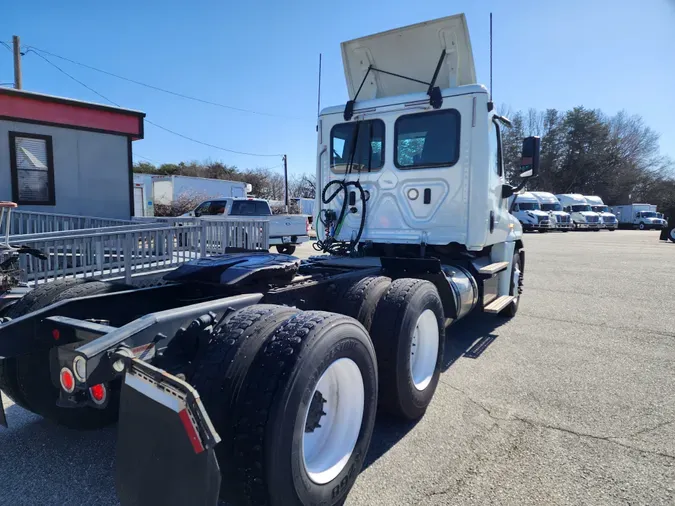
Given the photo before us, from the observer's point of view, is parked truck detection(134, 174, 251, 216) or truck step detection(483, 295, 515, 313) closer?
truck step detection(483, 295, 515, 313)

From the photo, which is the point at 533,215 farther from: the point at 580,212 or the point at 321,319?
the point at 321,319

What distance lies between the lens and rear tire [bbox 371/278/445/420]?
3.27 metres

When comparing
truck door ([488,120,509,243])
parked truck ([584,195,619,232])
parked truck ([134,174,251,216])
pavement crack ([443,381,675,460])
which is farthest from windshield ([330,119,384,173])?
parked truck ([584,195,619,232])

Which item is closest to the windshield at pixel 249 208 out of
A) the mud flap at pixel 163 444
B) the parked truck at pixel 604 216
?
the mud flap at pixel 163 444

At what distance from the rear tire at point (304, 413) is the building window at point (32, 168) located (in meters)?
10.1

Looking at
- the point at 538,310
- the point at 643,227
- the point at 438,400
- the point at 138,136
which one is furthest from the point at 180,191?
the point at 643,227

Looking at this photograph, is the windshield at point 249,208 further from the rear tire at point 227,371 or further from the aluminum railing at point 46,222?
the rear tire at point 227,371

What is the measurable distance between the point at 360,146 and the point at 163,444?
14.9ft

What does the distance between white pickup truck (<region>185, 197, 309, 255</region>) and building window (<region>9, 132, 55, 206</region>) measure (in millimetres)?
5897

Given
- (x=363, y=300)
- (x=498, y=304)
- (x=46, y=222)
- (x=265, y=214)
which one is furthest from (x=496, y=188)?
(x=265, y=214)

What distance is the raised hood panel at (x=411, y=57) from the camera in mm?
5352

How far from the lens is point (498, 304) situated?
571 cm

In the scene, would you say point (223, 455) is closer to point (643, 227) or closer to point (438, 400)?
point (438, 400)

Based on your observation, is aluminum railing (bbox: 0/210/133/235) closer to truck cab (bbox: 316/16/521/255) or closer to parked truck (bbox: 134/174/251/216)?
truck cab (bbox: 316/16/521/255)
